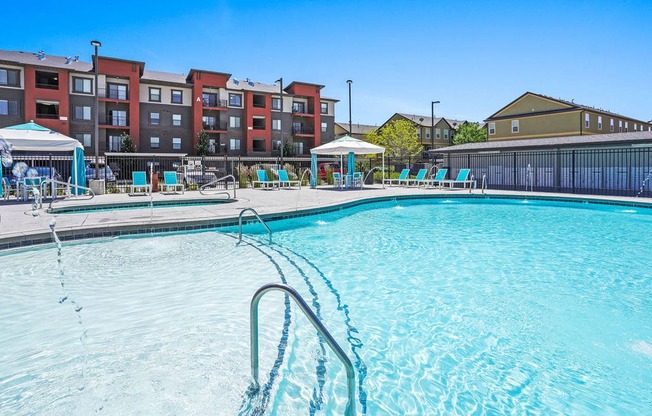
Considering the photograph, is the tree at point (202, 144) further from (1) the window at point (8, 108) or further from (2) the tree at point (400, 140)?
(2) the tree at point (400, 140)


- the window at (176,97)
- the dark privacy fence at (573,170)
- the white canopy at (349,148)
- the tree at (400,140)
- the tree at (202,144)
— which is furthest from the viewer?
the tree at (400,140)

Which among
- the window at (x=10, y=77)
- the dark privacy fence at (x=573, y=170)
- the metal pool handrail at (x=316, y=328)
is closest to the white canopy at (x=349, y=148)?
the dark privacy fence at (x=573, y=170)

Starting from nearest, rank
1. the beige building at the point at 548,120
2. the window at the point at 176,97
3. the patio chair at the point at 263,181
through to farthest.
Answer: the patio chair at the point at 263,181
the beige building at the point at 548,120
the window at the point at 176,97

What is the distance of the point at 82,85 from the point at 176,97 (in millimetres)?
7944

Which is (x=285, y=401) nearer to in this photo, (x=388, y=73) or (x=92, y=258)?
(x=92, y=258)

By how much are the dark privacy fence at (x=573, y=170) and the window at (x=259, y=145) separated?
75.9 ft

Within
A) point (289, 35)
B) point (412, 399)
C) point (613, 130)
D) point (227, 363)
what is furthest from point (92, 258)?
point (613, 130)

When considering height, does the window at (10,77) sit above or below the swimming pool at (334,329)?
above

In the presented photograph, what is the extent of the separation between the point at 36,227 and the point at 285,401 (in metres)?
6.89

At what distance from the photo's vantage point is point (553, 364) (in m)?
2.92

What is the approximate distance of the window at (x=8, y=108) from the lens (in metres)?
30.7

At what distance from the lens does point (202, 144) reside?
3669 centimetres

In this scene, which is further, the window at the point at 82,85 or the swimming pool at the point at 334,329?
the window at the point at 82,85

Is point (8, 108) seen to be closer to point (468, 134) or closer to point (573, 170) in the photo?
point (573, 170)
